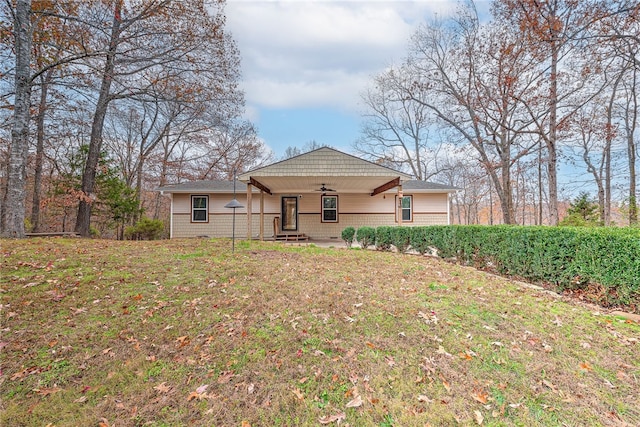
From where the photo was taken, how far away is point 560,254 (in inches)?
181

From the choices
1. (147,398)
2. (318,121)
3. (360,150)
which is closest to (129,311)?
(147,398)

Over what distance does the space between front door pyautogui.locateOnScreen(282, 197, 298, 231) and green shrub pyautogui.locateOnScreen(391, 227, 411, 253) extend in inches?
252

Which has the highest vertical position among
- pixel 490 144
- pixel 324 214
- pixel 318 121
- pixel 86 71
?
pixel 318 121

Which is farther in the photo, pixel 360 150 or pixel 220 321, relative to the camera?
pixel 360 150

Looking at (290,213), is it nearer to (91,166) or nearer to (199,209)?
(199,209)

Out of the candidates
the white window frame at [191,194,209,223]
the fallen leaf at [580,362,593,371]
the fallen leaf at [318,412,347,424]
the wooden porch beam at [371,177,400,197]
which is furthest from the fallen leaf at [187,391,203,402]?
the white window frame at [191,194,209,223]

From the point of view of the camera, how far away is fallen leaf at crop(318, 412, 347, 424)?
1981 mm

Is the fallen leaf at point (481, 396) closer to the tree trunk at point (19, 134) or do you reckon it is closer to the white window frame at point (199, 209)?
the tree trunk at point (19, 134)

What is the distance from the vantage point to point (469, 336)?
9.66 ft

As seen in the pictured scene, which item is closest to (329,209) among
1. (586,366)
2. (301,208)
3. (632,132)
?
(301,208)

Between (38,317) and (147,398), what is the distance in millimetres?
2114

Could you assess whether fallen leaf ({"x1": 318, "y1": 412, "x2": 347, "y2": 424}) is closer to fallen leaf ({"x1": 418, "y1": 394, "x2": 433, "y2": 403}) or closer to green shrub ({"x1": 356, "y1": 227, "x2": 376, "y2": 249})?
fallen leaf ({"x1": 418, "y1": 394, "x2": 433, "y2": 403})

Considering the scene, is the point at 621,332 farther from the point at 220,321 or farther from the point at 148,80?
the point at 148,80

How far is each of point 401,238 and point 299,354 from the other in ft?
22.5
